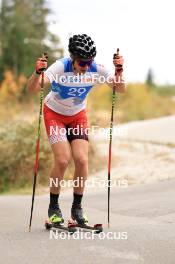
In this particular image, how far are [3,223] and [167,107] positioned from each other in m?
30.6

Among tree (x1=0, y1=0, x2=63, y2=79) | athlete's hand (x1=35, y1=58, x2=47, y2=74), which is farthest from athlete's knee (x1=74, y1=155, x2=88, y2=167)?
tree (x1=0, y1=0, x2=63, y2=79)

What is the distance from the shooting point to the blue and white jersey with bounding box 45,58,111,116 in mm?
7254

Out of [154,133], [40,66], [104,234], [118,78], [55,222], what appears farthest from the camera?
[154,133]

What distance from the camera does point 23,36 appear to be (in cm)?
4916

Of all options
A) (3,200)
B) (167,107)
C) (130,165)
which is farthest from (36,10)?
(3,200)

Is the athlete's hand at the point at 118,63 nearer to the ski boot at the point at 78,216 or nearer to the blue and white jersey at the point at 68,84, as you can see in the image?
the blue and white jersey at the point at 68,84

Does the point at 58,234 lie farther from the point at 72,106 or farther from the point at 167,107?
the point at 167,107

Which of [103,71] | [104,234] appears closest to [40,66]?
[103,71]

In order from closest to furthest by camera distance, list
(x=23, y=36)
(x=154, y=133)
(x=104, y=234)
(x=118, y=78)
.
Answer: (x=104, y=234) → (x=118, y=78) → (x=154, y=133) → (x=23, y=36)

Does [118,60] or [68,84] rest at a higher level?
[118,60]

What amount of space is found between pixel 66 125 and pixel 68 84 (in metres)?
0.56

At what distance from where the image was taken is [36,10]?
55.3 m

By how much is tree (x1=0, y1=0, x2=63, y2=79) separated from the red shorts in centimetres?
3636

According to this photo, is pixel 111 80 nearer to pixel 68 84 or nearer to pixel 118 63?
pixel 118 63
